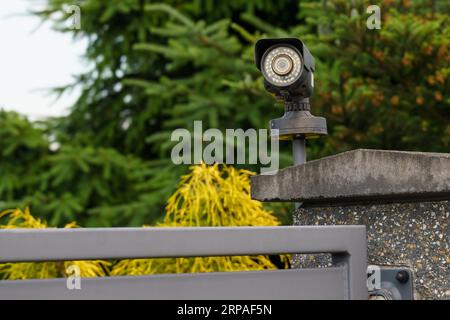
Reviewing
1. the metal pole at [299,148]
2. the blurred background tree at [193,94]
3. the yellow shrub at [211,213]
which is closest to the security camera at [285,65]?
the metal pole at [299,148]

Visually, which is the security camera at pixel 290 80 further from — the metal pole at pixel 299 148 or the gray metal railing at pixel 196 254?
the gray metal railing at pixel 196 254

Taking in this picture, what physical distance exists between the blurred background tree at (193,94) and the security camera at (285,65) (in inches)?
96.5

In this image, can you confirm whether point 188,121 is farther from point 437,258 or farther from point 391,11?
point 437,258

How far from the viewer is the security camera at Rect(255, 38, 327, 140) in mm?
3143

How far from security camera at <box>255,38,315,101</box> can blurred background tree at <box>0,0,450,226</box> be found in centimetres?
245

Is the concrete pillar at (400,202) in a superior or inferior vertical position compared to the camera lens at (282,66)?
inferior

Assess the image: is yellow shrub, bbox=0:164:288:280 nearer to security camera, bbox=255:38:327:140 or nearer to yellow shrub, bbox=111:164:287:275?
yellow shrub, bbox=111:164:287:275

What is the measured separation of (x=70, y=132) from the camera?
9367 mm

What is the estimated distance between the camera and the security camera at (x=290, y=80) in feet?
10.3

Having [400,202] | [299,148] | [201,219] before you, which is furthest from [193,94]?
[400,202]

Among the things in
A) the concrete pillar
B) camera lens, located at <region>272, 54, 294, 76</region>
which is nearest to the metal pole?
camera lens, located at <region>272, 54, 294, 76</region>

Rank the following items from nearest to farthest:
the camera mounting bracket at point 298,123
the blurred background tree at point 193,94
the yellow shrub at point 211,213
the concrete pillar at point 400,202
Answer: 1. the concrete pillar at point 400,202
2. the camera mounting bracket at point 298,123
3. the yellow shrub at point 211,213
4. the blurred background tree at point 193,94

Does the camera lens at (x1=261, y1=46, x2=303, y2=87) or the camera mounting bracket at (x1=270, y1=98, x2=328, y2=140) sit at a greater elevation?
the camera lens at (x1=261, y1=46, x2=303, y2=87)

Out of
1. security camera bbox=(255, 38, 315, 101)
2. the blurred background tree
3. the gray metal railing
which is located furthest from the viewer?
the blurred background tree
